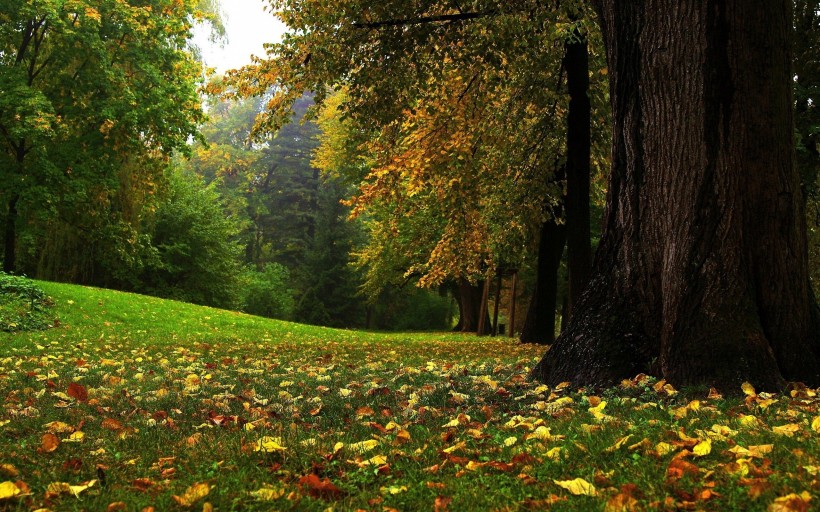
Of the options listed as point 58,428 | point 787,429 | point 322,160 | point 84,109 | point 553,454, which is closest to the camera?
point 553,454

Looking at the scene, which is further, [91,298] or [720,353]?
[91,298]

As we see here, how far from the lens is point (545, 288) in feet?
45.9

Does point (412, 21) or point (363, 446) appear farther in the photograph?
point (412, 21)

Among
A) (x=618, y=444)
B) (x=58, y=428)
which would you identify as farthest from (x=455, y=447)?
(x=58, y=428)

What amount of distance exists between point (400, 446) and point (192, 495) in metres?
1.14

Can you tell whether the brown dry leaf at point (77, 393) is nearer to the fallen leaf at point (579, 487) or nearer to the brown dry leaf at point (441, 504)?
the brown dry leaf at point (441, 504)

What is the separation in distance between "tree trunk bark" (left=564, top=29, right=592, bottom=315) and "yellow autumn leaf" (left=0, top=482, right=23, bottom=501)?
9.47 m

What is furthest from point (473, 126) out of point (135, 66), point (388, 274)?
point (388, 274)

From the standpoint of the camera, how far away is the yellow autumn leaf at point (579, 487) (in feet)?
6.97

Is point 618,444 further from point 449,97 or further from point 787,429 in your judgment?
point 449,97

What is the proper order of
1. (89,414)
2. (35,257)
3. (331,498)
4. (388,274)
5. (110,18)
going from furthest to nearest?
(388,274) → (35,257) → (110,18) → (89,414) → (331,498)

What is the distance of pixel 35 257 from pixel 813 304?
87.4ft

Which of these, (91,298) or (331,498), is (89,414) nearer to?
(331,498)

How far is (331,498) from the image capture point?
224cm
